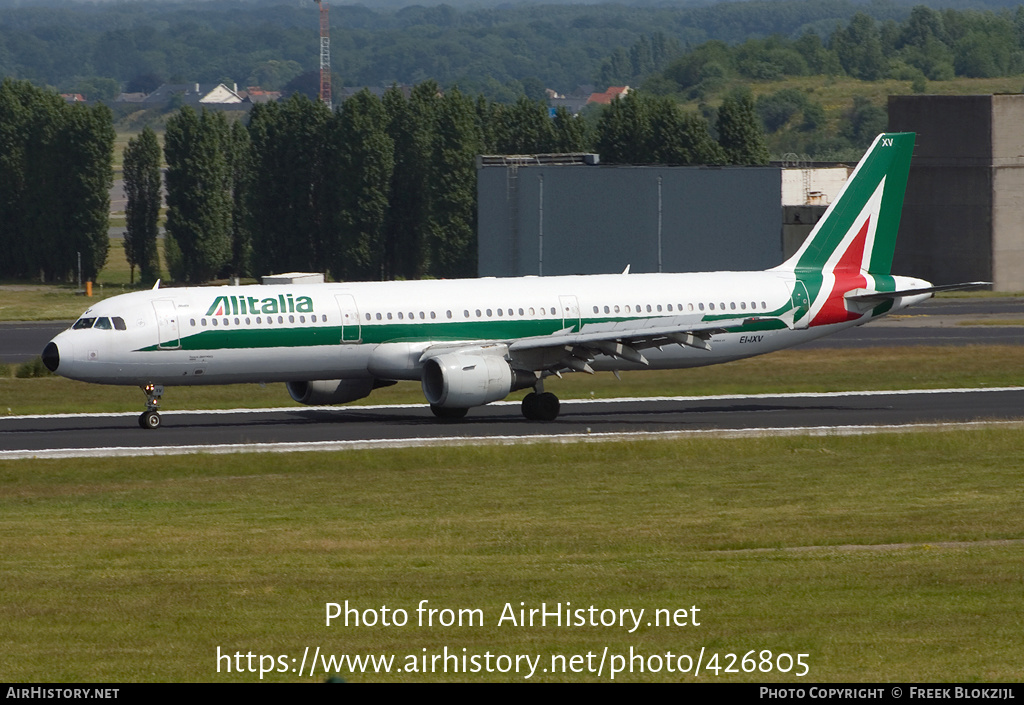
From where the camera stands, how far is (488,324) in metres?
48.0

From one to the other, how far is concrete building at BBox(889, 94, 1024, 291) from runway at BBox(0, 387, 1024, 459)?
53.6 m

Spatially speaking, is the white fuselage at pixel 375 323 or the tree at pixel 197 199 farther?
the tree at pixel 197 199

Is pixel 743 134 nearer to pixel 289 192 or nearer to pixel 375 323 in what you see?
pixel 289 192

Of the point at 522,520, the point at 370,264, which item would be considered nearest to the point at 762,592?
the point at 522,520

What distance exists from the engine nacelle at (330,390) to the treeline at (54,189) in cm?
7660

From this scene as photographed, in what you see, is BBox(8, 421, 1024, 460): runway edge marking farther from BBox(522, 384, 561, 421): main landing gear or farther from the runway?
BBox(522, 384, 561, 421): main landing gear

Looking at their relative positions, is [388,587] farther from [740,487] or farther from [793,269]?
[793,269]

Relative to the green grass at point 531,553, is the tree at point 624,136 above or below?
above

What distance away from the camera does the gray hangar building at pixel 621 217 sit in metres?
103

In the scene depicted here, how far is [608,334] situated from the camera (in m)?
47.3

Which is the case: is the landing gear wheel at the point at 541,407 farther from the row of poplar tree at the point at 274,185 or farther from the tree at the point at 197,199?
the tree at the point at 197,199

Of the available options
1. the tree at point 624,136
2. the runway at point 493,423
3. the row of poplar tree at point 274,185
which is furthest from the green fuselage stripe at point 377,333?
the tree at point 624,136

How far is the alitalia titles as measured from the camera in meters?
45.5

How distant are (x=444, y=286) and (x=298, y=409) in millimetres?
7486
